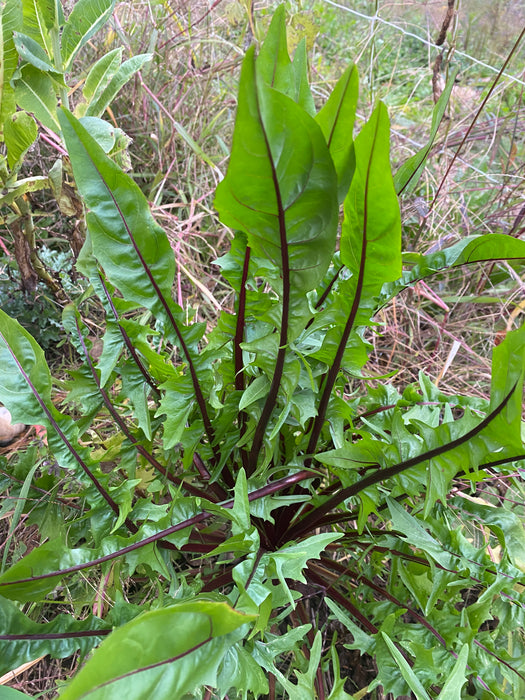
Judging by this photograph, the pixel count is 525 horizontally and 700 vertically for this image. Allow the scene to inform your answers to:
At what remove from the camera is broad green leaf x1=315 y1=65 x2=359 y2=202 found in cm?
40

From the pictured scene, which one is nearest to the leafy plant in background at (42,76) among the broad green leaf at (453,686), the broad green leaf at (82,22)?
the broad green leaf at (82,22)

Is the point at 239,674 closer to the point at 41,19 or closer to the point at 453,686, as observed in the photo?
the point at 453,686

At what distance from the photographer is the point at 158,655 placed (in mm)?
313

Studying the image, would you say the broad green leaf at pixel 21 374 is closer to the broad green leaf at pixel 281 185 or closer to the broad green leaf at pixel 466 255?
the broad green leaf at pixel 281 185

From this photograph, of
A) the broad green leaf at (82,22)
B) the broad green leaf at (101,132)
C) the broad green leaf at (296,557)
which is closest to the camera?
the broad green leaf at (296,557)

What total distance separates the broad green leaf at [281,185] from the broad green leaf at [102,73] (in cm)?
51

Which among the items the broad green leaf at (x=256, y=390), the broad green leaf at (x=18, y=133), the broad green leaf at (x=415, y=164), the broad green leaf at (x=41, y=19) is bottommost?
the broad green leaf at (x=256, y=390)

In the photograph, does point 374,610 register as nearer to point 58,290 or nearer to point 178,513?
point 178,513

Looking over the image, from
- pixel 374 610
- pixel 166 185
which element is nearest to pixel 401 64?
pixel 166 185

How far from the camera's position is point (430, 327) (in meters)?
1.32

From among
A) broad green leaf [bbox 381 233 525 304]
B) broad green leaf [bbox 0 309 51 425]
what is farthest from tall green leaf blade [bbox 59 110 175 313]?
broad green leaf [bbox 381 233 525 304]

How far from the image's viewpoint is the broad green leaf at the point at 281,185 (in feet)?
1.09

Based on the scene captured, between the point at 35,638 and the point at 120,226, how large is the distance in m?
0.45

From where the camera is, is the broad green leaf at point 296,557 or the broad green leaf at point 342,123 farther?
the broad green leaf at point 296,557
